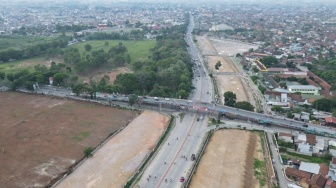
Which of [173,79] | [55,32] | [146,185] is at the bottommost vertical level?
[146,185]

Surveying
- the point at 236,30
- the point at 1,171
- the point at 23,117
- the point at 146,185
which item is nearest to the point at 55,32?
the point at 236,30

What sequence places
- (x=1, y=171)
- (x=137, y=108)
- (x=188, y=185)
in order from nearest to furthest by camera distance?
(x=188, y=185), (x=1, y=171), (x=137, y=108)

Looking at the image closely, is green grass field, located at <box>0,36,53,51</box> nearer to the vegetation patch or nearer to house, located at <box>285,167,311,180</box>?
the vegetation patch

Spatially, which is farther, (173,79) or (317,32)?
(317,32)

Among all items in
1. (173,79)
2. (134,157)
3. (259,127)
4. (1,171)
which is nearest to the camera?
(1,171)

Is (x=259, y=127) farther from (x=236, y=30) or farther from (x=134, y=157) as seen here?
(x=236, y=30)

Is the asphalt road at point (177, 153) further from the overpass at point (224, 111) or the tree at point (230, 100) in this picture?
the tree at point (230, 100)

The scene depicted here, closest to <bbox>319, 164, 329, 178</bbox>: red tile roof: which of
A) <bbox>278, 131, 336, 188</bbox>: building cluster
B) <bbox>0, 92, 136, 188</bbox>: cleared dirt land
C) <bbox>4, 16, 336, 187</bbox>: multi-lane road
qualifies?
<bbox>278, 131, 336, 188</bbox>: building cluster

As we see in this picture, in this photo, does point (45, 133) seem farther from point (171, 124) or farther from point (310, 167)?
point (310, 167)
